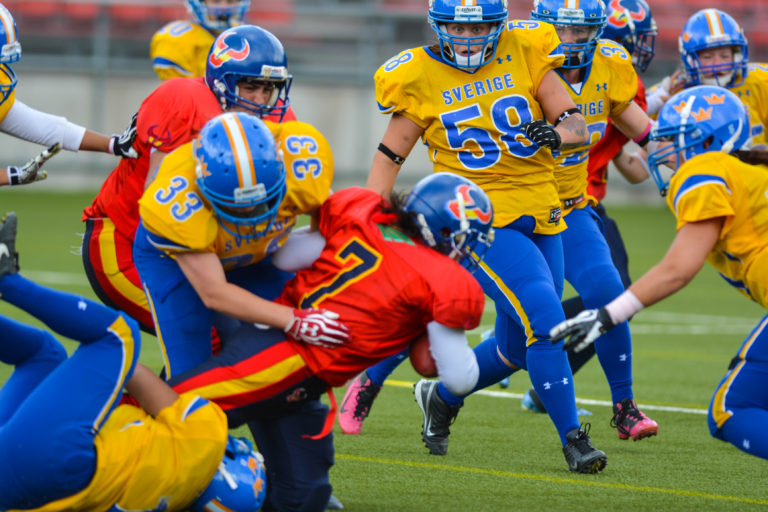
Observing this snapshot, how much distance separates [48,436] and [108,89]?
44.1 ft

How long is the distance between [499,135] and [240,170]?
64.4 inches

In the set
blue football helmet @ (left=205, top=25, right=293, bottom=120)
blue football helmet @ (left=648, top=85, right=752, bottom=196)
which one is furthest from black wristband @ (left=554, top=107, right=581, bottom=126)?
blue football helmet @ (left=205, top=25, right=293, bottom=120)

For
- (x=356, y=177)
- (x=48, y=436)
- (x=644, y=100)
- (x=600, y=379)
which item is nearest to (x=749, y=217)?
(x=48, y=436)

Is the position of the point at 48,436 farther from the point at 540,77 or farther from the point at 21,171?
the point at 540,77

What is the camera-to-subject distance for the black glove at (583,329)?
3731mm

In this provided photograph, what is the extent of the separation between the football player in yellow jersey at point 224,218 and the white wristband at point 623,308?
2.85 ft

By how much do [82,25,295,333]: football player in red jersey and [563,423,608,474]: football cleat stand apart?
1.69 m

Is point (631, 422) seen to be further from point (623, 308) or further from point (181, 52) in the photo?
point (181, 52)

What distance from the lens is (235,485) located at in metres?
3.68

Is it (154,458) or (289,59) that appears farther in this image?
(289,59)

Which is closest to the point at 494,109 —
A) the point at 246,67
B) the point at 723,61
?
the point at 246,67

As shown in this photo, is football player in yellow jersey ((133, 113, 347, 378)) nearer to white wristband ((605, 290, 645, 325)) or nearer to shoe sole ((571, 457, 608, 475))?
white wristband ((605, 290, 645, 325))

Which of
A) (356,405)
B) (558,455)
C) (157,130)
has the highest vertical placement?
(157,130)

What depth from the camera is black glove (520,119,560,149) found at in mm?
4711
